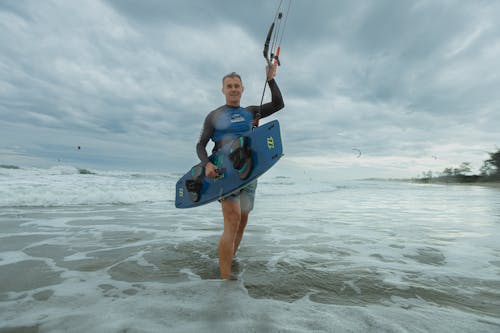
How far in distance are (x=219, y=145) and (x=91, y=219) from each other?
178 inches

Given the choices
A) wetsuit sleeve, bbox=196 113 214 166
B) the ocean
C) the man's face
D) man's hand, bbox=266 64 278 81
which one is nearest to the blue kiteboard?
wetsuit sleeve, bbox=196 113 214 166

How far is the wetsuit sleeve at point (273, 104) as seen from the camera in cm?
352

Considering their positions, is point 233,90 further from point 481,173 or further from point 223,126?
point 481,173

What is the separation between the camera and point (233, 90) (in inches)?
125

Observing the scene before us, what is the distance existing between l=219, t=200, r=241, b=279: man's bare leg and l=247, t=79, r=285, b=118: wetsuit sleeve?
123 cm

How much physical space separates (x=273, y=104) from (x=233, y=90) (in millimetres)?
605

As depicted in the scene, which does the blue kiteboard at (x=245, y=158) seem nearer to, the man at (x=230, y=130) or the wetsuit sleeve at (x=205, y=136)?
the man at (x=230, y=130)

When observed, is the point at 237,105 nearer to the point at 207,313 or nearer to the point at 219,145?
the point at 219,145

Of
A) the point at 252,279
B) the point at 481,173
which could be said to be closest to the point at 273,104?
the point at 252,279

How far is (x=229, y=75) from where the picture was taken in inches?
127

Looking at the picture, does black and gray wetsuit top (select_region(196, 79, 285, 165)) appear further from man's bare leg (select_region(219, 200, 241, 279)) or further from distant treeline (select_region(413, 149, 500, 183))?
distant treeline (select_region(413, 149, 500, 183))

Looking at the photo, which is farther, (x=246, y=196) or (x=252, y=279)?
(x=246, y=196)

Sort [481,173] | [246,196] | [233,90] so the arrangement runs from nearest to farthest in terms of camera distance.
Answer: [233,90], [246,196], [481,173]

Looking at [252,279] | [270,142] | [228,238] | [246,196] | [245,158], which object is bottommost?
[252,279]
